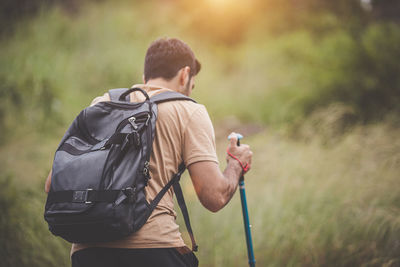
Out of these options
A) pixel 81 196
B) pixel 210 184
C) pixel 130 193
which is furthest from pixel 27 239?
pixel 210 184

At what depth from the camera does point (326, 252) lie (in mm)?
3086

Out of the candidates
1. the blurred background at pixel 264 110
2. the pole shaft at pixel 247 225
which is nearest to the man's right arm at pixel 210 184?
the pole shaft at pixel 247 225

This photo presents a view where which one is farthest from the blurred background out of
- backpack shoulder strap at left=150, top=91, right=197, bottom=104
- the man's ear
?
backpack shoulder strap at left=150, top=91, right=197, bottom=104

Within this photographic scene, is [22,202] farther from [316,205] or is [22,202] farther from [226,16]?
[226,16]

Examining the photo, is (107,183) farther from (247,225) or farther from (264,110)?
(264,110)

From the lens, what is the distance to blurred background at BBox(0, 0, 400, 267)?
10.4 feet

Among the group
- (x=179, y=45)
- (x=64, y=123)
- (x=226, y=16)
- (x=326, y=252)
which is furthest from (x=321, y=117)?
(x=226, y=16)

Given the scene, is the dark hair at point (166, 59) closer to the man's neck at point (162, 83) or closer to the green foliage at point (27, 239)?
the man's neck at point (162, 83)

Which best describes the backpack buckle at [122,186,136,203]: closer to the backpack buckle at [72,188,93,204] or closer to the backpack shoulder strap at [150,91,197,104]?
the backpack buckle at [72,188,93,204]

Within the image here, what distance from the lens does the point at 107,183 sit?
134 cm

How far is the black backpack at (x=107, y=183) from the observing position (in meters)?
1.32

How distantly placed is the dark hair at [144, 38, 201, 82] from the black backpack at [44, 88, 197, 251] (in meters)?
0.30

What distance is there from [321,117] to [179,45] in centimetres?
405

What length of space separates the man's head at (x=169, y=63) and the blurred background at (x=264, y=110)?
212 mm
